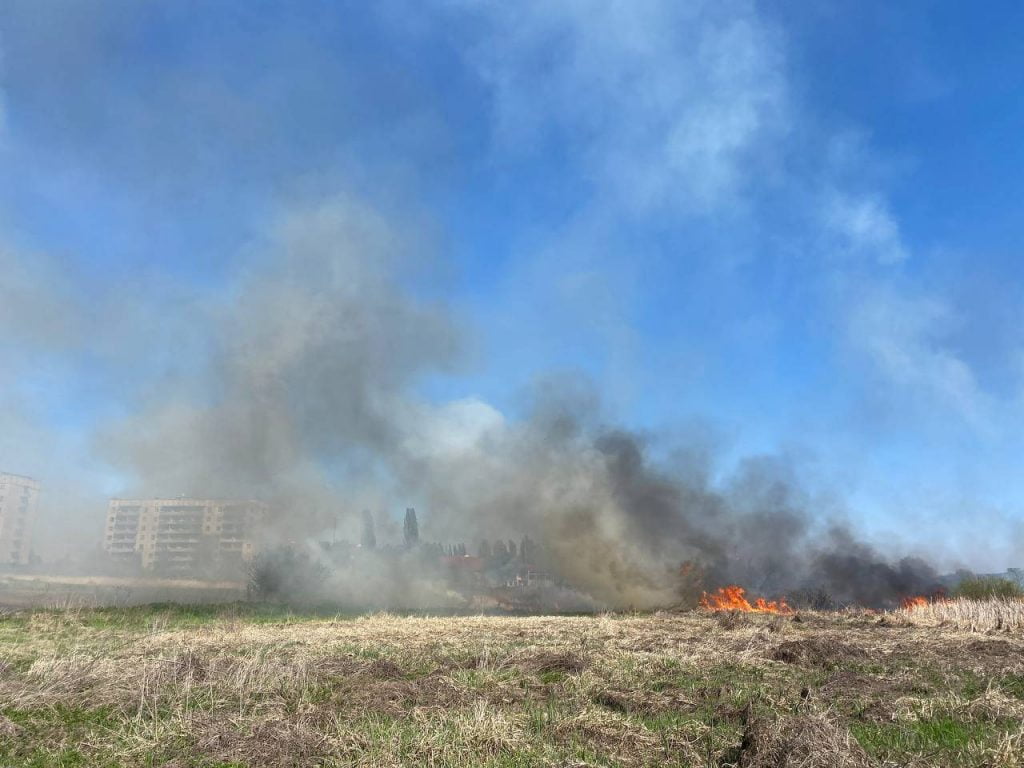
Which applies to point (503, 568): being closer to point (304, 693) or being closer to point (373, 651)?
point (373, 651)

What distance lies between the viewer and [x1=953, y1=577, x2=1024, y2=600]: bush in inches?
1786

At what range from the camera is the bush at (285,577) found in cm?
5719

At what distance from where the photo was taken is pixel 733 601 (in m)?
50.8

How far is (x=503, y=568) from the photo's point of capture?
7762 cm

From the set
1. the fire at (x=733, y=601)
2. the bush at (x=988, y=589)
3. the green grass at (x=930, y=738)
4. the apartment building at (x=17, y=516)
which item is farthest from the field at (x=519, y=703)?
the apartment building at (x=17, y=516)

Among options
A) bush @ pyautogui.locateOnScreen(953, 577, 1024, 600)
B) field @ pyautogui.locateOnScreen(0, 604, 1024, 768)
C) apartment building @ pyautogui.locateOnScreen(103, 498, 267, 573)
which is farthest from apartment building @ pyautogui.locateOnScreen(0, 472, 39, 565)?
bush @ pyautogui.locateOnScreen(953, 577, 1024, 600)

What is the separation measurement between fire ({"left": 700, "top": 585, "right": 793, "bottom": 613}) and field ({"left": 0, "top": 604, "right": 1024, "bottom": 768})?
26.4 meters

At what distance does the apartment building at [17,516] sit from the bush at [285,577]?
154 ft

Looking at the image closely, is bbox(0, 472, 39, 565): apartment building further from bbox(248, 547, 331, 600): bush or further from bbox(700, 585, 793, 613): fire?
bbox(700, 585, 793, 613): fire

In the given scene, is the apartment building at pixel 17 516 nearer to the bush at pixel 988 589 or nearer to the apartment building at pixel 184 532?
the apartment building at pixel 184 532

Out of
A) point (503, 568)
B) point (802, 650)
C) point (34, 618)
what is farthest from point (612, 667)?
point (503, 568)

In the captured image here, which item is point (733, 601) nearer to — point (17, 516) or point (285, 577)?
point (285, 577)

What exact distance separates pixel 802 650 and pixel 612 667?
6292 millimetres

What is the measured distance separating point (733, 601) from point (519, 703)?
140 ft
